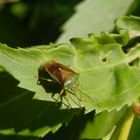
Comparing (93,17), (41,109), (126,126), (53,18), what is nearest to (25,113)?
(41,109)

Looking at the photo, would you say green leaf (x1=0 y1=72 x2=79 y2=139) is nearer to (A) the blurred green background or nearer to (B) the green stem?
(B) the green stem

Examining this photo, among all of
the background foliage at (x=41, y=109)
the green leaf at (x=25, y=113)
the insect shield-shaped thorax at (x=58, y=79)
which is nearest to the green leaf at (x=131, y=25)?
the background foliage at (x=41, y=109)

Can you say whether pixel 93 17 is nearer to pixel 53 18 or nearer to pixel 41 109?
pixel 53 18

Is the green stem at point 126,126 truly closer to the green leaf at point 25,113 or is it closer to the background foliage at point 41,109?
the background foliage at point 41,109

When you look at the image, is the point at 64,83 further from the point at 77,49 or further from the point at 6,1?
the point at 6,1

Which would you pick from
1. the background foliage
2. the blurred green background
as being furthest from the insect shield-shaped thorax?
the blurred green background
